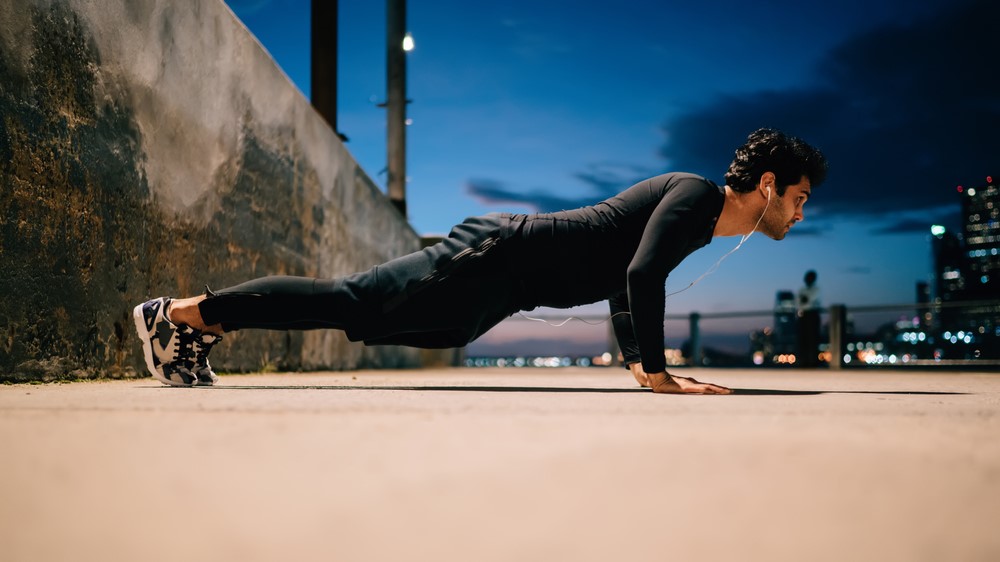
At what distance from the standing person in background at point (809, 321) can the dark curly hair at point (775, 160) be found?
8.05 metres

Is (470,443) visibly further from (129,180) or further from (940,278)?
(940,278)

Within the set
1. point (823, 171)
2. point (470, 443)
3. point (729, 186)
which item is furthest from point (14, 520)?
point (823, 171)

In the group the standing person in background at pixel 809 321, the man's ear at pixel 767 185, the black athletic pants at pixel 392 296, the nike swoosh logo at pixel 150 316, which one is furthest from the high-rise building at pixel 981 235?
the nike swoosh logo at pixel 150 316

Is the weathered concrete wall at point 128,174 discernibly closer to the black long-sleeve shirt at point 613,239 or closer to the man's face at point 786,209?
the black long-sleeve shirt at point 613,239

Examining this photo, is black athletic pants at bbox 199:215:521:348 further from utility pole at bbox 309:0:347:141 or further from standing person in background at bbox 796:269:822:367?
standing person in background at bbox 796:269:822:367

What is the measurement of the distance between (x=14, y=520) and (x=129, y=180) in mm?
2438

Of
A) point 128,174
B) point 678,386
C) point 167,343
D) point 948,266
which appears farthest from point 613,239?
point 948,266

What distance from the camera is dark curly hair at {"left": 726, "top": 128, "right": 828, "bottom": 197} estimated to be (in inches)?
102

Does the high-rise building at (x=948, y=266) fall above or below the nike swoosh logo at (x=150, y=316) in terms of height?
above

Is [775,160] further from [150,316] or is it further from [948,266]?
[948,266]

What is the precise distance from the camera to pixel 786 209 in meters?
2.64

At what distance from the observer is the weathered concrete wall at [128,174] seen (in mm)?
2365

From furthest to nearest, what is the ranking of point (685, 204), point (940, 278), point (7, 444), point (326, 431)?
point (940, 278) < point (685, 204) < point (326, 431) < point (7, 444)

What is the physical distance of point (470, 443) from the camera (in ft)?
3.57
